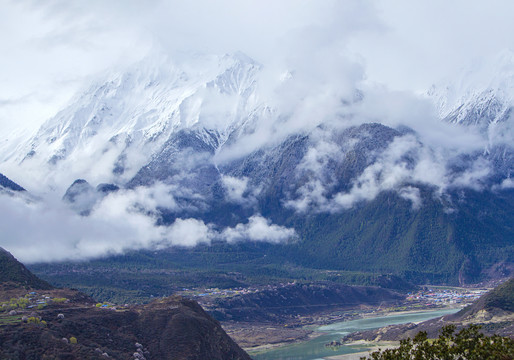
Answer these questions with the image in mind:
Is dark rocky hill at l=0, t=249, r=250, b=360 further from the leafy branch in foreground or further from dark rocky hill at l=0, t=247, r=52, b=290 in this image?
the leafy branch in foreground

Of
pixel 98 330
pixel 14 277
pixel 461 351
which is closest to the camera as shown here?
pixel 461 351

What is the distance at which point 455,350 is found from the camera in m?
87.9

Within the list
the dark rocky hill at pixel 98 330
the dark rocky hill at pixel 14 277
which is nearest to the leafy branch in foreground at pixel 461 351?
the dark rocky hill at pixel 98 330

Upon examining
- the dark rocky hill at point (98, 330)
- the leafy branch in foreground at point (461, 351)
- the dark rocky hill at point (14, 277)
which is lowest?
the leafy branch in foreground at point (461, 351)

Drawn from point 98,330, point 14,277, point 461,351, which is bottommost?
point 461,351

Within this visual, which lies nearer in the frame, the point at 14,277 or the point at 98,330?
the point at 98,330

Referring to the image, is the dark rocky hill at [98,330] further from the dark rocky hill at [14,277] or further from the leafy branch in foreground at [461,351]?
the leafy branch in foreground at [461,351]

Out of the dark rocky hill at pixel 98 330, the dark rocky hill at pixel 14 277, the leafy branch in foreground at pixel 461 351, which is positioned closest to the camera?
the leafy branch in foreground at pixel 461 351

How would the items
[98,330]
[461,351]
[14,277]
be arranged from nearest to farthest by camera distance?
[461,351] < [98,330] < [14,277]

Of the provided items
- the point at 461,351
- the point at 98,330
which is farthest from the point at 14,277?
the point at 461,351

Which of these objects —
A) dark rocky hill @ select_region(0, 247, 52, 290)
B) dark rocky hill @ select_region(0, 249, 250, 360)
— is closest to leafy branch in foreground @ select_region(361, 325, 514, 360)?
dark rocky hill @ select_region(0, 249, 250, 360)

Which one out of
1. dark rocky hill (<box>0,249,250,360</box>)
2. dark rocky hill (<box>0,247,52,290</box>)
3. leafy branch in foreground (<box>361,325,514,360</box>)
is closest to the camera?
leafy branch in foreground (<box>361,325,514,360</box>)

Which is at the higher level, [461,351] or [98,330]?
[98,330]

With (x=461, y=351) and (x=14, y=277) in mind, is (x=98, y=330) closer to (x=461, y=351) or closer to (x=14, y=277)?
(x=14, y=277)
